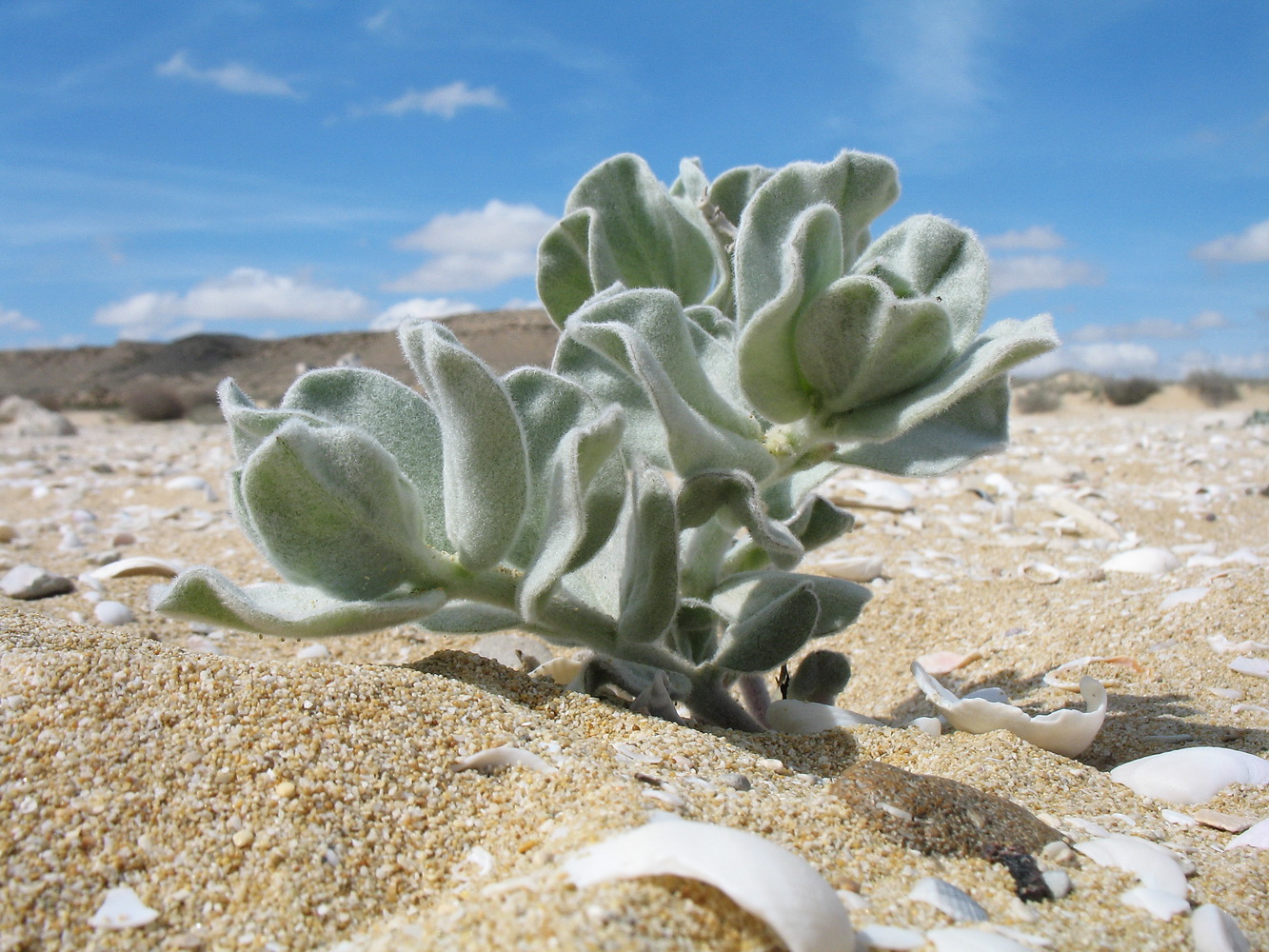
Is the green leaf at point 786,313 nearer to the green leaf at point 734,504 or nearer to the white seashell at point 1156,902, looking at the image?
the green leaf at point 734,504

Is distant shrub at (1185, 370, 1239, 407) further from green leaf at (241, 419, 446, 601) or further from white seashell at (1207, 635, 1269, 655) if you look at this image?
green leaf at (241, 419, 446, 601)

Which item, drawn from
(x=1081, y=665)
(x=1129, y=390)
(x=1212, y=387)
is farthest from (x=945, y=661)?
(x=1212, y=387)

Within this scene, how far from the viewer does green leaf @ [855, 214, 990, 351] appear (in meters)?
1.48

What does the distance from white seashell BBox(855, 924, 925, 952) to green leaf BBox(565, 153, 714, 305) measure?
1.21 meters

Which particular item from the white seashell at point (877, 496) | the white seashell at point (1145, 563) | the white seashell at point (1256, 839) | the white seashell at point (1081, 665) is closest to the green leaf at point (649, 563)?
the white seashell at point (1256, 839)

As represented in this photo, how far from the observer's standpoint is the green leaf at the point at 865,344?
4.38ft

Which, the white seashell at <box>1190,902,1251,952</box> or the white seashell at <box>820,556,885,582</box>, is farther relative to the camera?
the white seashell at <box>820,556,885,582</box>

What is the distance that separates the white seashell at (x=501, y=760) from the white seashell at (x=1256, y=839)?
849mm

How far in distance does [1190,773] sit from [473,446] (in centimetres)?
109

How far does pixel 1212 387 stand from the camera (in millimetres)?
17844

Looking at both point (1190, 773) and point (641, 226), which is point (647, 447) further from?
point (1190, 773)

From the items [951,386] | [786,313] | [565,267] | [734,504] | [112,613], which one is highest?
[565,267]

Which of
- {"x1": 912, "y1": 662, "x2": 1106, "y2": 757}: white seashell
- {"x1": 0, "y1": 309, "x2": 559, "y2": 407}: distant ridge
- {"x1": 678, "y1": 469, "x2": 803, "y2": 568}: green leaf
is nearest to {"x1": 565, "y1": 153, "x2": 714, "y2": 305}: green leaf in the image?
{"x1": 678, "y1": 469, "x2": 803, "y2": 568}: green leaf

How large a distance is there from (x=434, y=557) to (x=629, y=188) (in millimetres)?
823
